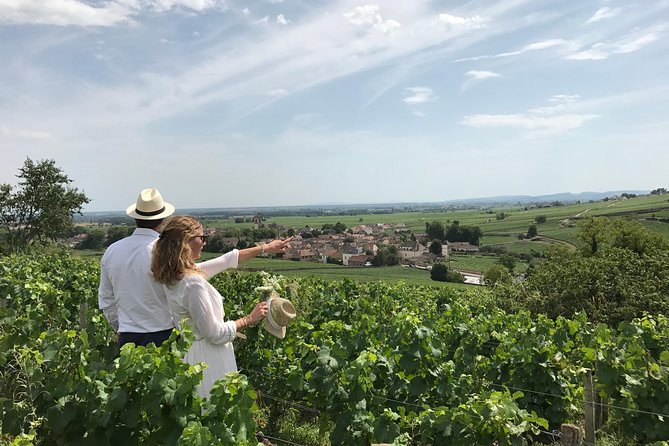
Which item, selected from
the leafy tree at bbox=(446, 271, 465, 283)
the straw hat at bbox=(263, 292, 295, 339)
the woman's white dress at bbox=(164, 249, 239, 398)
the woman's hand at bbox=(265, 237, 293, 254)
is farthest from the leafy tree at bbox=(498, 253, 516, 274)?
the woman's white dress at bbox=(164, 249, 239, 398)

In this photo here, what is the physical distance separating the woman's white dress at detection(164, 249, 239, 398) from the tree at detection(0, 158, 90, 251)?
35393 mm

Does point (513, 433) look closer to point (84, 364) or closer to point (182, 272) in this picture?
point (182, 272)

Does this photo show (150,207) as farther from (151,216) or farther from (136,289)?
(136,289)

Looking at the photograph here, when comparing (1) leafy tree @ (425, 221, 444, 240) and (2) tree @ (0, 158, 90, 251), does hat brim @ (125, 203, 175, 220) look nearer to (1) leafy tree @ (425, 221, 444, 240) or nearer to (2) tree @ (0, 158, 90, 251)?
(2) tree @ (0, 158, 90, 251)

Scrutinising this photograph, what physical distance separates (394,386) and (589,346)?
2.82 meters

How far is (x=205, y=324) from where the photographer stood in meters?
2.87

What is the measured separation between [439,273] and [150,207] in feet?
163

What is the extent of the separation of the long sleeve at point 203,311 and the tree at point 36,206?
35.5 m

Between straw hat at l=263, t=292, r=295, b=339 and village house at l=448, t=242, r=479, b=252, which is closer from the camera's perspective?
straw hat at l=263, t=292, r=295, b=339

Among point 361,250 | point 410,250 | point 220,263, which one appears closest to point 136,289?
point 220,263

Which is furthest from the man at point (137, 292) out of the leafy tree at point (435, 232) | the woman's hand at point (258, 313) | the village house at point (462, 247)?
the leafy tree at point (435, 232)

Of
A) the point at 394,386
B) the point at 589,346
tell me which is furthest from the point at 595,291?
the point at 394,386

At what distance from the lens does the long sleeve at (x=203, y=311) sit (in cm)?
285

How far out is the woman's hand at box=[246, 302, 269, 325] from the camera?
3105 mm
